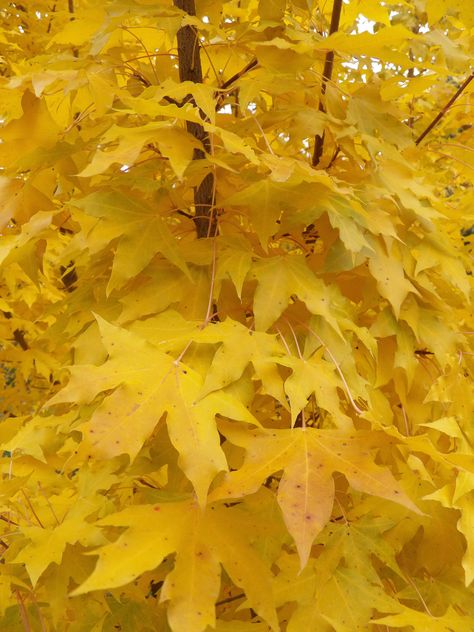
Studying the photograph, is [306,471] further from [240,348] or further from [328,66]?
[328,66]

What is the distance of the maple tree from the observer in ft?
2.49

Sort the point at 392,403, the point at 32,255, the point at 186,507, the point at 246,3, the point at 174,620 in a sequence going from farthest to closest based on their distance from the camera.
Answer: the point at 246,3 → the point at 392,403 → the point at 32,255 → the point at 186,507 → the point at 174,620

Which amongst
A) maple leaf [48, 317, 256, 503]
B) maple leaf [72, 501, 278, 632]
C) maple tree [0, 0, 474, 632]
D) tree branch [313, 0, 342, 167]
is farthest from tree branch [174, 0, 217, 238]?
maple leaf [72, 501, 278, 632]

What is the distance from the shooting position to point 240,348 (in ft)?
2.69

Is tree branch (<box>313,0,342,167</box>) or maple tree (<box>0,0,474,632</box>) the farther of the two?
tree branch (<box>313,0,342,167</box>)

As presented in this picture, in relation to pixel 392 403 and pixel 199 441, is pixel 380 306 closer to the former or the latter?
pixel 392 403

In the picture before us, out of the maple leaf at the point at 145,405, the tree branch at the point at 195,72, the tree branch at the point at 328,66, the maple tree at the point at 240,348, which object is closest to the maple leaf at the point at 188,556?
the maple tree at the point at 240,348

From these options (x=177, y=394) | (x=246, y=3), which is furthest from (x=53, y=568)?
(x=246, y=3)

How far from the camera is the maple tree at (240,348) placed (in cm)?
76

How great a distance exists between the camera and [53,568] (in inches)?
38.7

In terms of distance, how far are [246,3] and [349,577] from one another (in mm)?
1216

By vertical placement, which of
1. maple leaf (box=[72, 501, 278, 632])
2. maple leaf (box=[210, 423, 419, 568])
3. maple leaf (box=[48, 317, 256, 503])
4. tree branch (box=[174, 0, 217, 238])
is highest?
tree branch (box=[174, 0, 217, 238])

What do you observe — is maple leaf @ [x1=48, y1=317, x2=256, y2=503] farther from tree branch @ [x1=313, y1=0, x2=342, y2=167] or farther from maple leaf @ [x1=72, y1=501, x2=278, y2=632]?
tree branch @ [x1=313, y1=0, x2=342, y2=167]

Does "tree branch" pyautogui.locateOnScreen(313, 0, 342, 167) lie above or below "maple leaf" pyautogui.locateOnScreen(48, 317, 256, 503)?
above
